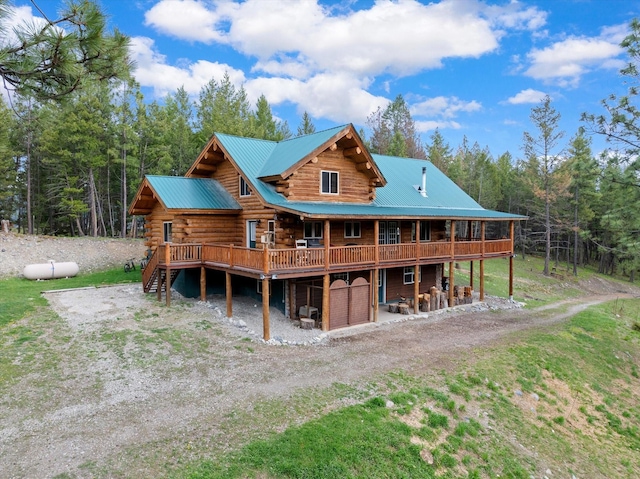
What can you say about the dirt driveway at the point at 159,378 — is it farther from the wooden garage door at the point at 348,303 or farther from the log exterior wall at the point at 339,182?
the log exterior wall at the point at 339,182

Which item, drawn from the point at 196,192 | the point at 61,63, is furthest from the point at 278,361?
the point at 196,192

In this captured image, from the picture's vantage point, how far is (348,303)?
17031mm

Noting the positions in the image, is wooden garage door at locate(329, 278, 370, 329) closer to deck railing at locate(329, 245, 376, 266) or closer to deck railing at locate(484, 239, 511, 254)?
deck railing at locate(329, 245, 376, 266)

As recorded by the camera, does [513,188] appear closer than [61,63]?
No

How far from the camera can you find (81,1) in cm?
634

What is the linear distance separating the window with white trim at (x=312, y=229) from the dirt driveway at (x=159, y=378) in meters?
4.50

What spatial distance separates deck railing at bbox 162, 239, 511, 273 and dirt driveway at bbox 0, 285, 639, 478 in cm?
232

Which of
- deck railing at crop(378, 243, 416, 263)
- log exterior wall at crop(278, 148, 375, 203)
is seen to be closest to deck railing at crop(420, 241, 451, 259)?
deck railing at crop(378, 243, 416, 263)

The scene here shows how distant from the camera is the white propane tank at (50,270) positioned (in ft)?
74.1

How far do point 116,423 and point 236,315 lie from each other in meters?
8.80

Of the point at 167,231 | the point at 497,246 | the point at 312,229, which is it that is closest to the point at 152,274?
the point at 167,231

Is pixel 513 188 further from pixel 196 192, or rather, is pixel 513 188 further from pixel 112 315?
pixel 112 315

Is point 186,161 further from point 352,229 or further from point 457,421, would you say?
point 457,421

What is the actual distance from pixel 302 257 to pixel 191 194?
735cm
